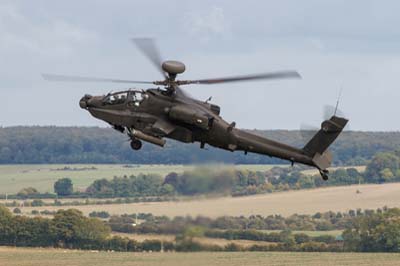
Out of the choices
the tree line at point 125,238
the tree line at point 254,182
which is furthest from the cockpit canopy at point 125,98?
the tree line at point 125,238

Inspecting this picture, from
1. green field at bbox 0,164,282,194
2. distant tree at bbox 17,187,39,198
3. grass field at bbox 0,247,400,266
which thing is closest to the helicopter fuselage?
grass field at bbox 0,247,400,266

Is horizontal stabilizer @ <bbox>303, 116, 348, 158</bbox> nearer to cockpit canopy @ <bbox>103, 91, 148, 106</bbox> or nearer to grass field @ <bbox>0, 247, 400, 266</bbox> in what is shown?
cockpit canopy @ <bbox>103, 91, 148, 106</bbox>

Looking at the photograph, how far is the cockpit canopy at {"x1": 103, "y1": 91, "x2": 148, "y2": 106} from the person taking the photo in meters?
46.2

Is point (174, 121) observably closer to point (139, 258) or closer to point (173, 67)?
point (173, 67)

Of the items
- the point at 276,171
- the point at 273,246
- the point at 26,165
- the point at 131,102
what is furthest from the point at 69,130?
the point at 131,102

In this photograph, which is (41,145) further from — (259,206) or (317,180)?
(259,206)

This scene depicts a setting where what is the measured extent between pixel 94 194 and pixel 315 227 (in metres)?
23.9

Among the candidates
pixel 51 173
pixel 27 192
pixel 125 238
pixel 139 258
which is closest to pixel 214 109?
pixel 139 258

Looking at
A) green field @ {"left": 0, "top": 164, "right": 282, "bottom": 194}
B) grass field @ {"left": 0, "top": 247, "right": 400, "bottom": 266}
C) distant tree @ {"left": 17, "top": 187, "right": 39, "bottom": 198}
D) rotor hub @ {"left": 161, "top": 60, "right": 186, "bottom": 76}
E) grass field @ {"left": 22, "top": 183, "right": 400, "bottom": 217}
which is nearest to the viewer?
rotor hub @ {"left": 161, "top": 60, "right": 186, "bottom": 76}

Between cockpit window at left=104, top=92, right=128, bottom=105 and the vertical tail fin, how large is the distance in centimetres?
639

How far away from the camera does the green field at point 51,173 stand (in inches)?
4899

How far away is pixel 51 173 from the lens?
14062 cm

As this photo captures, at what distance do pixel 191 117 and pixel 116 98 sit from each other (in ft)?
10.3

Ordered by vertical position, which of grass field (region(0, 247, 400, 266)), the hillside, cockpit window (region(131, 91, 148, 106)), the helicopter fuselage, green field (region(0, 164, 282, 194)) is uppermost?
the hillside
